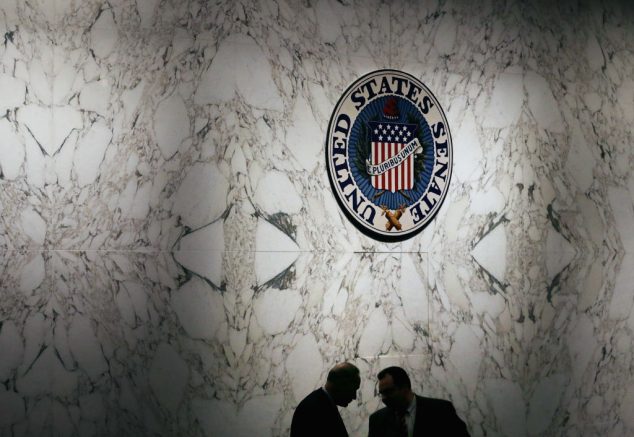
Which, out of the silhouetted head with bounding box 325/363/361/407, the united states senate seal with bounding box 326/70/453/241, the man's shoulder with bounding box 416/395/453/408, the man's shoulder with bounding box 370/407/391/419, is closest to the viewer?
the silhouetted head with bounding box 325/363/361/407

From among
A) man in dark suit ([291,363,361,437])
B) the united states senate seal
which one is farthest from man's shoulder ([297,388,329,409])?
the united states senate seal

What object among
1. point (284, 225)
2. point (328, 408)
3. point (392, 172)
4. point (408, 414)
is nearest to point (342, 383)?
point (328, 408)

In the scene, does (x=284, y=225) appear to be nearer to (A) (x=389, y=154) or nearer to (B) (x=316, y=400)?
(A) (x=389, y=154)

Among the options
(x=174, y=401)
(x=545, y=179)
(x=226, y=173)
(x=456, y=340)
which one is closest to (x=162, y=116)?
(x=226, y=173)

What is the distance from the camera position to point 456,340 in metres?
5.55

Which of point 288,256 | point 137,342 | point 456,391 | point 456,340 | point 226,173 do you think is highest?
point 226,173

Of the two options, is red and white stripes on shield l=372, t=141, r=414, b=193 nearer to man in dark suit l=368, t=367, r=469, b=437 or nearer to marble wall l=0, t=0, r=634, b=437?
marble wall l=0, t=0, r=634, b=437

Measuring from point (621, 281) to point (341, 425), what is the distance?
310cm

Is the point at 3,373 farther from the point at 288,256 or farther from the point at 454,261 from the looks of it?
the point at 454,261

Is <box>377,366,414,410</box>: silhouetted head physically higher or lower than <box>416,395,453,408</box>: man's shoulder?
higher

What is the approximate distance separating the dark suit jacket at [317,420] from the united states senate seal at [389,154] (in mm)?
1429

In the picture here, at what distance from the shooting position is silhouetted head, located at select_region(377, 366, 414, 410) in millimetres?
4586

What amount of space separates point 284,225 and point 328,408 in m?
1.32

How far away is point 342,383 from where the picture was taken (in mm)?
4422
